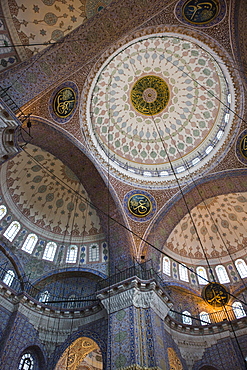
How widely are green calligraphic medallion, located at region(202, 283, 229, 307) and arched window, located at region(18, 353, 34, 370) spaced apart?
26.3ft

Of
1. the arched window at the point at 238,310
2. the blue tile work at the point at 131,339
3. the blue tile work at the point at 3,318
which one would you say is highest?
the arched window at the point at 238,310

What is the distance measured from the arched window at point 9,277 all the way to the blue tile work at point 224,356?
824 centimetres

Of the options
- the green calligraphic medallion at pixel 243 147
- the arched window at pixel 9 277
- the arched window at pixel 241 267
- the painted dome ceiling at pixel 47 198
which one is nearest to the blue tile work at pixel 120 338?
the arched window at pixel 9 277

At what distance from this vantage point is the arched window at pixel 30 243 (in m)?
12.7

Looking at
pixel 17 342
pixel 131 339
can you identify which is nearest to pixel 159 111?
pixel 131 339

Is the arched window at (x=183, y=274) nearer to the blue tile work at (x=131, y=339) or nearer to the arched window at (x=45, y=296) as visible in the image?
the blue tile work at (x=131, y=339)

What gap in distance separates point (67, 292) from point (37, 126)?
7.49 meters

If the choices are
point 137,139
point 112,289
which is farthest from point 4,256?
point 137,139

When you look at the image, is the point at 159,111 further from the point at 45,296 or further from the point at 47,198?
the point at 45,296

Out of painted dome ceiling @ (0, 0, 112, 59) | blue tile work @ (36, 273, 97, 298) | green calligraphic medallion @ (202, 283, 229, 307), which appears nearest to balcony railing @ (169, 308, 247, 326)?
green calligraphic medallion @ (202, 283, 229, 307)

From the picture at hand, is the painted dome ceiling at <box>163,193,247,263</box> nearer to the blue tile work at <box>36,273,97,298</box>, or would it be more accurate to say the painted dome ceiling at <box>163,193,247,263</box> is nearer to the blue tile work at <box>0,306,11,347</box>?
the blue tile work at <box>36,273,97,298</box>

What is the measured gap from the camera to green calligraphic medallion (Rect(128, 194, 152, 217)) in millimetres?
12711

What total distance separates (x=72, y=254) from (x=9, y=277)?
3.04 m

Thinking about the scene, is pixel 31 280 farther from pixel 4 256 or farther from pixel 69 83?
pixel 69 83
